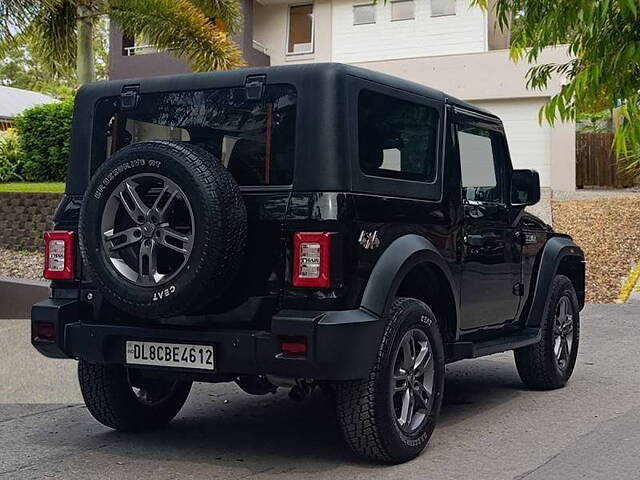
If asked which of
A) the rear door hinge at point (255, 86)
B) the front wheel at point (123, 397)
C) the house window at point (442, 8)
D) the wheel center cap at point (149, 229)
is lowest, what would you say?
the front wheel at point (123, 397)

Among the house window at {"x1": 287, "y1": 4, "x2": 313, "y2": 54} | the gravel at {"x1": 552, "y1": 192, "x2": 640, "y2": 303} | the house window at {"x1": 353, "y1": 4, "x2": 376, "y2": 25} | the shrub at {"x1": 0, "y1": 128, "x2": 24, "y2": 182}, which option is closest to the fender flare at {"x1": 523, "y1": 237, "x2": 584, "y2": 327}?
the gravel at {"x1": 552, "y1": 192, "x2": 640, "y2": 303}

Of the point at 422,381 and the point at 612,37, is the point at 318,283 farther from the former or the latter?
the point at 612,37

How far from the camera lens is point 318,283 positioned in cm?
471

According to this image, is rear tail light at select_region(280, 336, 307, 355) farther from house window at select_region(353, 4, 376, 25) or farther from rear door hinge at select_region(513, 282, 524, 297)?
house window at select_region(353, 4, 376, 25)

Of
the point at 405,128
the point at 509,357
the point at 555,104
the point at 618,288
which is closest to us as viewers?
the point at 555,104

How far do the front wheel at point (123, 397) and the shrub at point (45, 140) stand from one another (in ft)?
45.3

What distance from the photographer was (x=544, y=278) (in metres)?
7.07

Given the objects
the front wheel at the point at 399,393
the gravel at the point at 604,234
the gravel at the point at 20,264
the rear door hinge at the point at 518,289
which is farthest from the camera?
the gravel at the point at 604,234

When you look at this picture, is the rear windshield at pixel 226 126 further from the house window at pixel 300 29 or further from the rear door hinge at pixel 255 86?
the house window at pixel 300 29

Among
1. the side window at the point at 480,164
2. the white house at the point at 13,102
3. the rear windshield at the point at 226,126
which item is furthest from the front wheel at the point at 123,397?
the white house at the point at 13,102

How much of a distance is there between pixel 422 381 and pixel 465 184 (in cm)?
145

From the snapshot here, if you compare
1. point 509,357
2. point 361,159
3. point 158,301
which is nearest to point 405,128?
point 361,159

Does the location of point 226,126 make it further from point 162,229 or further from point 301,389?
point 301,389

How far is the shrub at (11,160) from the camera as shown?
20031 millimetres
